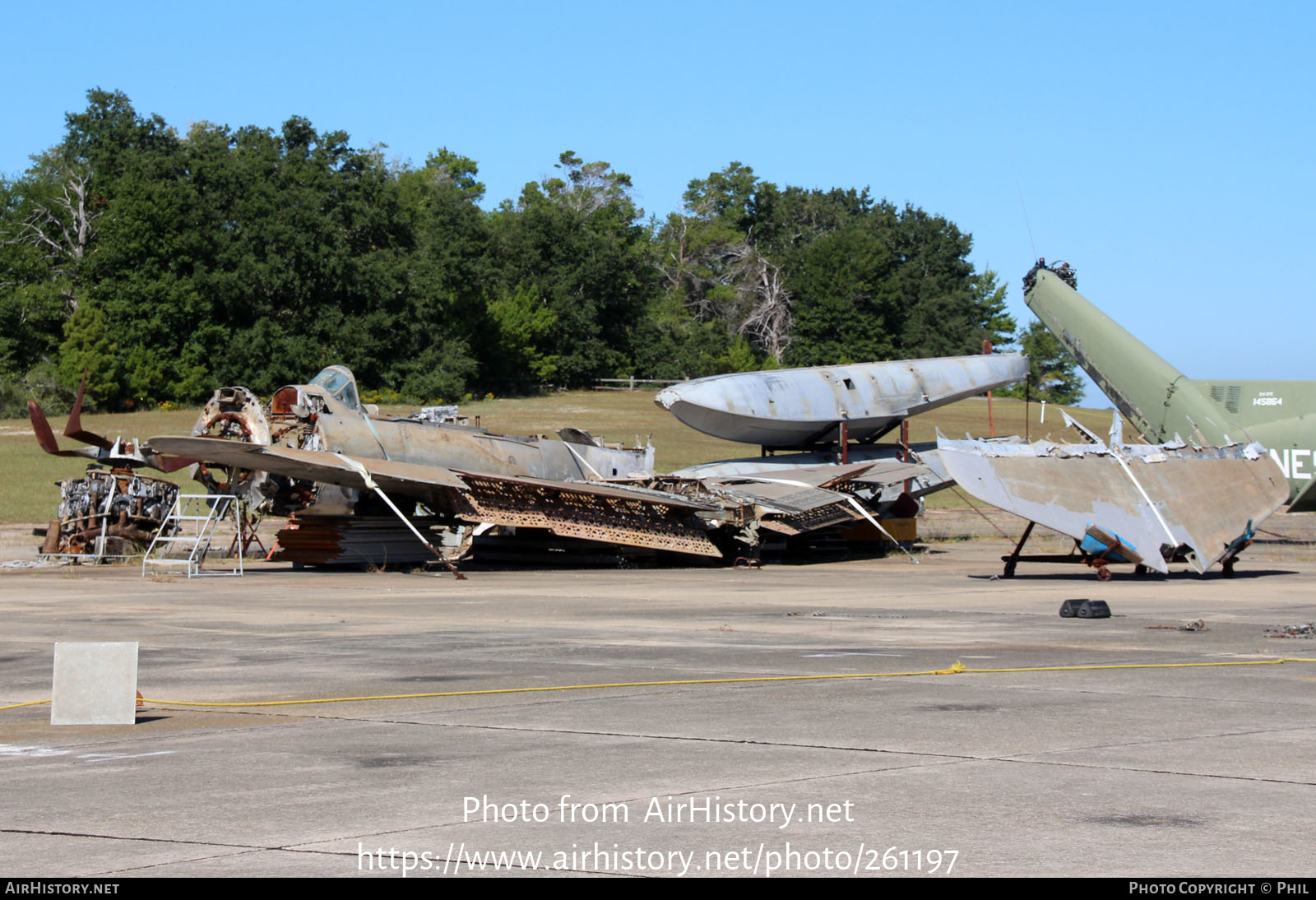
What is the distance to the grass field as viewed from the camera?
1469 inches

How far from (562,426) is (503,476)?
33.5m

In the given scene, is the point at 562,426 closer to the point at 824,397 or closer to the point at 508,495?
the point at 824,397

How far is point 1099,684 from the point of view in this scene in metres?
9.68

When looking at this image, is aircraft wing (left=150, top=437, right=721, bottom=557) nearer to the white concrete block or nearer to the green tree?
the white concrete block

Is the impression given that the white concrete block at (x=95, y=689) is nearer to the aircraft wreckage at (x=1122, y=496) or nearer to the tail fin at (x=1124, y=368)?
the aircraft wreckage at (x=1122, y=496)

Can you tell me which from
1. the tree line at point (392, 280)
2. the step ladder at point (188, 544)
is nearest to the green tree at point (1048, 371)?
the tree line at point (392, 280)

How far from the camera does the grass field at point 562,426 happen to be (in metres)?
37.3

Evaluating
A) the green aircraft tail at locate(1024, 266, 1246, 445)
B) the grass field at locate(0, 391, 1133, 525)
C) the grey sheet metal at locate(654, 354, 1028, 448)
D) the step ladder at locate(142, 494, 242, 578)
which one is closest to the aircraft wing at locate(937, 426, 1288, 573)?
the green aircraft tail at locate(1024, 266, 1246, 445)

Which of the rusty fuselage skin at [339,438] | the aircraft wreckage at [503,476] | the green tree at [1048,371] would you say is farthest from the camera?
the green tree at [1048,371]

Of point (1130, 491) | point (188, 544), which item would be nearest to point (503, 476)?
point (188, 544)

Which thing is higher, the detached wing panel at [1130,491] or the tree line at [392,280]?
the tree line at [392,280]

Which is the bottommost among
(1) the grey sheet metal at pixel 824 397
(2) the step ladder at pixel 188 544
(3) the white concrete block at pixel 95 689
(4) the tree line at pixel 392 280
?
(2) the step ladder at pixel 188 544

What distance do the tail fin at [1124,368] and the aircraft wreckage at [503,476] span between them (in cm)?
515

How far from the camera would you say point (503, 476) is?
23.0 metres
